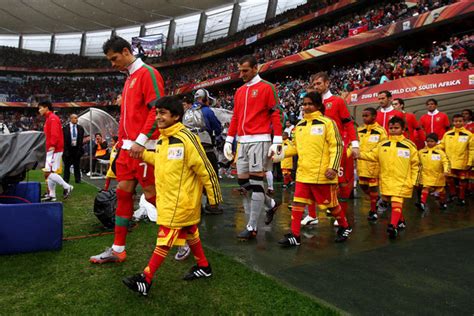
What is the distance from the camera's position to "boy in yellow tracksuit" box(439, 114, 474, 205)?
687 centimetres

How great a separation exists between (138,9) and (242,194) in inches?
1373

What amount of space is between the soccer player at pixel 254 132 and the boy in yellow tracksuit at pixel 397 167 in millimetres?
1589

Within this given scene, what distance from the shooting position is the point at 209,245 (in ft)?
12.3

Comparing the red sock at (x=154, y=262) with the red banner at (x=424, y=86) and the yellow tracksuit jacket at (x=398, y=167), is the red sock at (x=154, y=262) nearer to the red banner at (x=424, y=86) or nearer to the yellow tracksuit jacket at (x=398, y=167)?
the yellow tracksuit jacket at (x=398, y=167)

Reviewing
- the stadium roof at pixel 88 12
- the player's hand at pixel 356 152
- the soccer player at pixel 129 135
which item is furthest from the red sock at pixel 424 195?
the stadium roof at pixel 88 12

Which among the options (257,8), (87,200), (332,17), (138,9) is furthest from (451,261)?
(138,9)

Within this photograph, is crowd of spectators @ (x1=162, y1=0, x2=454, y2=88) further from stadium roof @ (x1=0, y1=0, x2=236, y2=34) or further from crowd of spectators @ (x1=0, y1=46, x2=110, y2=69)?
crowd of spectators @ (x1=0, y1=46, x2=110, y2=69)

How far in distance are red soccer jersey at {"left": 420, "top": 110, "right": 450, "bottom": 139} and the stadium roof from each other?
3146 centimetres

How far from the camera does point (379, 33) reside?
1902 centimetres

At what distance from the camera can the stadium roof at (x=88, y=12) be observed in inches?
1384

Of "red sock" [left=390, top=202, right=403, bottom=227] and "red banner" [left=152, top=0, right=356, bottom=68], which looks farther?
"red banner" [left=152, top=0, right=356, bottom=68]

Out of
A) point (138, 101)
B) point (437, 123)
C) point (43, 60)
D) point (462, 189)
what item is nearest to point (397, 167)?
point (138, 101)

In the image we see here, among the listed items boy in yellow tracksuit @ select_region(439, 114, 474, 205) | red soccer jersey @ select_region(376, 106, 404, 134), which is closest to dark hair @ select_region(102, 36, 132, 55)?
red soccer jersey @ select_region(376, 106, 404, 134)

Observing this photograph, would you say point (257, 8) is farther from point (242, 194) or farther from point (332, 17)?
point (242, 194)
